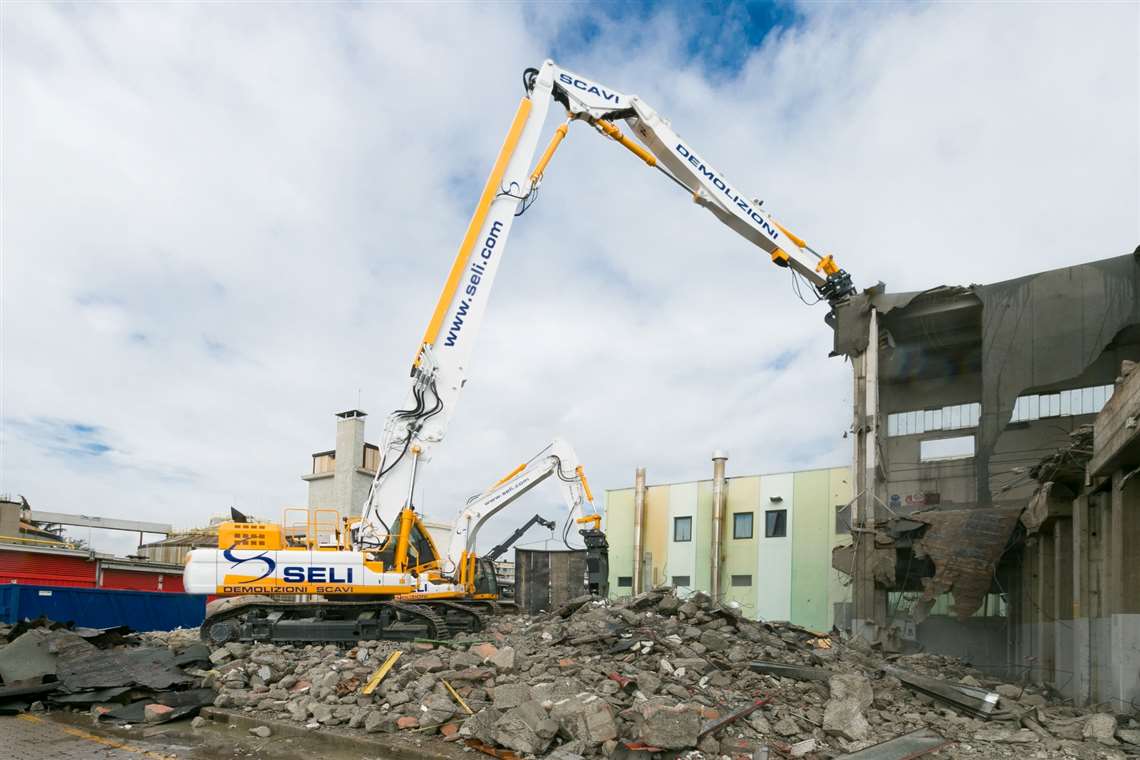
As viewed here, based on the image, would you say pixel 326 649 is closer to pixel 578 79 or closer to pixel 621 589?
pixel 578 79

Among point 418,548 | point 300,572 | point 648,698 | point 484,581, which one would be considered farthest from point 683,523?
point 648,698

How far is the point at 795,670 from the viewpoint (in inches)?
452

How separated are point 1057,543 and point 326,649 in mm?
13211

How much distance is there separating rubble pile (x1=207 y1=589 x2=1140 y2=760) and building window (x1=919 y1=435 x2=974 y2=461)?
996cm

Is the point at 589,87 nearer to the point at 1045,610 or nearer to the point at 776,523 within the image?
the point at 1045,610

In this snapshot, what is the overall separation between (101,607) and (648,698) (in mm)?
19319

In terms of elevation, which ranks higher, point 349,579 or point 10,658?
point 349,579

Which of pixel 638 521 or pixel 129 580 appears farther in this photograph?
pixel 638 521

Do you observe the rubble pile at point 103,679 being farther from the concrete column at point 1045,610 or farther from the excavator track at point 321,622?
the concrete column at point 1045,610

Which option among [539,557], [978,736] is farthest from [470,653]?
[539,557]

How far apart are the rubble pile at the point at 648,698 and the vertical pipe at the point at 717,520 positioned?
17.3m

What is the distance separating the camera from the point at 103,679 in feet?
39.2

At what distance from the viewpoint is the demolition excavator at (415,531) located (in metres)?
13.9

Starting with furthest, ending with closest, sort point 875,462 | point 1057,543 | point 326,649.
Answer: point 875,462 < point 1057,543 < point 326,649
